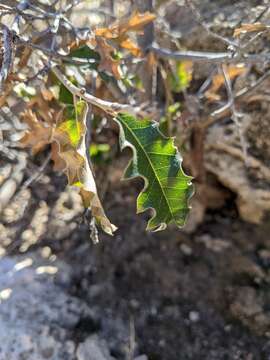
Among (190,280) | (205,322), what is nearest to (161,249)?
(190,280)

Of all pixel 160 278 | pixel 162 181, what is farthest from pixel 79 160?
pixel 160 278

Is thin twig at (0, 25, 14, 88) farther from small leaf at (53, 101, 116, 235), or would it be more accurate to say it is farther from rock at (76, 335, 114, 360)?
rock at (76, 335, 114, 360)

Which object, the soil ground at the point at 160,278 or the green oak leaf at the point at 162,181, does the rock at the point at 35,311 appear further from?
the green oak leaf at the point at 162,181

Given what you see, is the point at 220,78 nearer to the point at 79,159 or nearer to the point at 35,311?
the point at 79,159

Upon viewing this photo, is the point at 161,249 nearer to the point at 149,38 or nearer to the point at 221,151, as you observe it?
the point at 221,151

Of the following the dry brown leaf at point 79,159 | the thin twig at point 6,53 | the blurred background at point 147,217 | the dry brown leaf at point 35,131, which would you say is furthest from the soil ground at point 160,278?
the thin twig at point 6,53

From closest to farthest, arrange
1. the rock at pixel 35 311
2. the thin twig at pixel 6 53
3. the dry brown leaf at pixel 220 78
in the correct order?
the thin twig at pixel 6 53 → the rock at pixel 35 311 → the dry brown leaf at pixel 220 78

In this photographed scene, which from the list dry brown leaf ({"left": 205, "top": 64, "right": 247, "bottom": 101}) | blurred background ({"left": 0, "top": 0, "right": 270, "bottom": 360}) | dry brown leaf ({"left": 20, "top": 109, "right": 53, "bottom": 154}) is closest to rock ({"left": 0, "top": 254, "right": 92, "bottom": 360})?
blurred background ({"left": 0, "top": 0, "right": 270, "bottom": 360})
